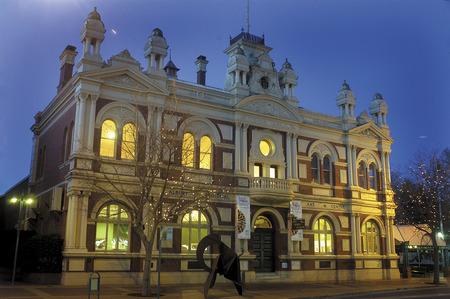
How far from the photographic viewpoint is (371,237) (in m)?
36.1

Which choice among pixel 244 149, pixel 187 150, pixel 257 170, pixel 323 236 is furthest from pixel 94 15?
pixel 323 236

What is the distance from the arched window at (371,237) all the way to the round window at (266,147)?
10.1 metres

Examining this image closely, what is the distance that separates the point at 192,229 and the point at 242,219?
3227 millimetres

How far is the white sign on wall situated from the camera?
3100cm

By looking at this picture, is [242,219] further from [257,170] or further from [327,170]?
[327,170]

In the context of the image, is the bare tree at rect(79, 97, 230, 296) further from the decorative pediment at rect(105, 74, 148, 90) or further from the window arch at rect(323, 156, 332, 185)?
the window arch at rect(323, 156, 332, 185)

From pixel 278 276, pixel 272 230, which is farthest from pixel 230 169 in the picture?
pixel 278 276

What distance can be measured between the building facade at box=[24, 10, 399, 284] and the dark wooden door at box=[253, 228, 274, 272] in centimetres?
9

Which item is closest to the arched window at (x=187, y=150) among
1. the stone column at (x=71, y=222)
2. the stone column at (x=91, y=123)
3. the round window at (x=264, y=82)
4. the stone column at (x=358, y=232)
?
the stone column at (x=91, y=123)

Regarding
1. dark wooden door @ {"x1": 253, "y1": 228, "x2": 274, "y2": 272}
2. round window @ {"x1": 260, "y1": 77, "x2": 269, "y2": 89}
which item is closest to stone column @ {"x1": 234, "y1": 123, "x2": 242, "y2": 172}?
round window @ {"x1": 260, "y1": 77, "x2": 269, "y2": 89}

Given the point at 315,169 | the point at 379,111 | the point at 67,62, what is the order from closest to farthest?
the point at 67,62, the point at 315,169, the point at 379,111

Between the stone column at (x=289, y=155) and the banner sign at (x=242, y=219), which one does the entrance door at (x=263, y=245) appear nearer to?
the banner sign at (x=242, y=219)

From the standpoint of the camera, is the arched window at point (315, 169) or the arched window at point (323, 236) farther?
the arched window at point (315, 169)

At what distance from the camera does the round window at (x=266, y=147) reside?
31922mm
